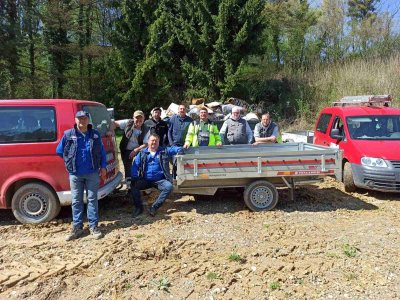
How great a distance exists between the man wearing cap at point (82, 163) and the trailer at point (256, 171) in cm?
129

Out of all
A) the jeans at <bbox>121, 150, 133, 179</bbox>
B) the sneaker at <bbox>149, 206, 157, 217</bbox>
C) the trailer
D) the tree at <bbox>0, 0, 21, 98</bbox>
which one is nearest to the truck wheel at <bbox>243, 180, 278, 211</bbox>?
the trailer

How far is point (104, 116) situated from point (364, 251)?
443 cm

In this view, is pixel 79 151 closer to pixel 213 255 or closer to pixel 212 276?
pixel 213 255

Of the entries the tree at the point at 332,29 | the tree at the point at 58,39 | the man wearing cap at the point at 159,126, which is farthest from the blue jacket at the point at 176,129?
the tree at the point at 332,29

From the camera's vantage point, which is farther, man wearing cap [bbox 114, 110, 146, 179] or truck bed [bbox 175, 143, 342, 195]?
man wearing cap [bbox 114, 110, 146, 179]

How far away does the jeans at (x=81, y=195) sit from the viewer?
16.8ft

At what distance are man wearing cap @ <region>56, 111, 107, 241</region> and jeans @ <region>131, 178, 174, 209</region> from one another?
2.90 feet

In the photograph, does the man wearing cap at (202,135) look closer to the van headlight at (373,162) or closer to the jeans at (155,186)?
the jeans at (155,186)

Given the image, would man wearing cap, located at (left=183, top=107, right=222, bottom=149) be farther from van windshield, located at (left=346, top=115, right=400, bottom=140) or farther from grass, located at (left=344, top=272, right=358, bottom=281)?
grass, located at (left=344, top=272, right=358, bottom=281)

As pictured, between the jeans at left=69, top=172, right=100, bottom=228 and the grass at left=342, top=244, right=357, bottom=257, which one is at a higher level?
the jeans at left=69, top=172, right=100, bottom=228

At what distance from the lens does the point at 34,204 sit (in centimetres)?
557

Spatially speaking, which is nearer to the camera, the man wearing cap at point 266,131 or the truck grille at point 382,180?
the truck grille at point 382,180

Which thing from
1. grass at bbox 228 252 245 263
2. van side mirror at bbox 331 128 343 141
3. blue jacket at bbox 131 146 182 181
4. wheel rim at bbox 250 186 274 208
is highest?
van side mirror at bbox 331 128 343 141

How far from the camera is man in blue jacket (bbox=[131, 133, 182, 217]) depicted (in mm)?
6000
